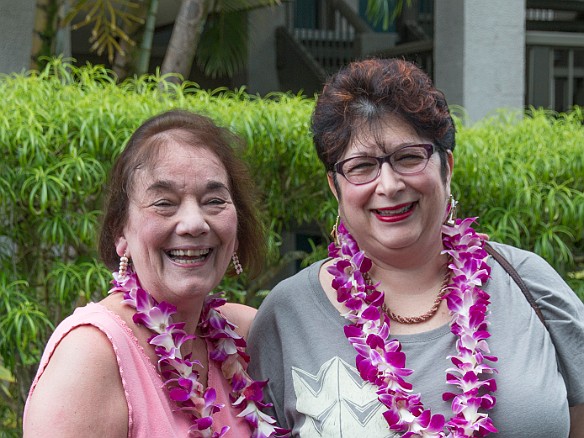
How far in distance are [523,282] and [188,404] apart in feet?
3.32

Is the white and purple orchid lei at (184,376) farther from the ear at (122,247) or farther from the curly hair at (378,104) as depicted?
the curly hair at (378,104)

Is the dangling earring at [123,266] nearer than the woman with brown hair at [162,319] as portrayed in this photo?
No

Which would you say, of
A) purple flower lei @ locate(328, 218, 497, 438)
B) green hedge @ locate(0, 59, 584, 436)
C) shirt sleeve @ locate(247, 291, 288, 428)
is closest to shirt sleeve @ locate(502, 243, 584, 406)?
purple flower lei @ locate(328, 218, 497, 438)

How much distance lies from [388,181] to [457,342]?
489 millimetres

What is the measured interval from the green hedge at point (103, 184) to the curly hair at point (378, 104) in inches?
52.2

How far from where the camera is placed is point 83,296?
3861 millimetres

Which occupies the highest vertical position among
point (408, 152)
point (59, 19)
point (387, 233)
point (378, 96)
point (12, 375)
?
point (59, 19)

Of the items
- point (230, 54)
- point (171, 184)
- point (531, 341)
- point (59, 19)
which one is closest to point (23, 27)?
point (59, 19)

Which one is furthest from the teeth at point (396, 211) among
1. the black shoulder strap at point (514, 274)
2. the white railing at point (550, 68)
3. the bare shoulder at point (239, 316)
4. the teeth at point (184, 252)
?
the white railing at point (550, 68)

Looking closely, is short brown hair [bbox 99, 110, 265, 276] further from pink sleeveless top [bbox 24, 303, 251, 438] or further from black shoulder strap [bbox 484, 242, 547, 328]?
black shoulder strap [bbox 484, 242, 547, 328]

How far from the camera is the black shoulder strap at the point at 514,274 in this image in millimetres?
2506

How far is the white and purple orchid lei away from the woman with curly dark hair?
10cm

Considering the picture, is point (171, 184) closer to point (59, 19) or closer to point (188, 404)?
point (188, 404)

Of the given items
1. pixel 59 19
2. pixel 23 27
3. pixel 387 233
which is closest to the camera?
pixel 387 233
